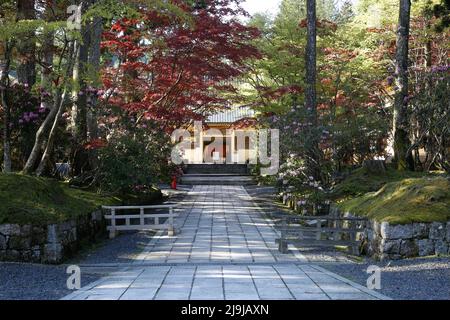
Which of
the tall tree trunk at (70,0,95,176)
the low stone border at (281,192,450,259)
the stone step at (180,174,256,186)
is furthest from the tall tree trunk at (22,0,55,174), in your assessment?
the stone step at (180,174,256,186)

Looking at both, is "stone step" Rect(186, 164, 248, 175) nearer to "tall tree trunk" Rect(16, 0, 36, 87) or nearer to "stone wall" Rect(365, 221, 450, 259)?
"tall tree trunk" Rect(16, 0, 36, 87)

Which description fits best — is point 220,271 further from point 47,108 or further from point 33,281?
point 47,108

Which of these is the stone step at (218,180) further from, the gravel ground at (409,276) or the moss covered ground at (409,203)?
the gravel ground at (409,276)

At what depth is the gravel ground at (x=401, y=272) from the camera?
18.0ft

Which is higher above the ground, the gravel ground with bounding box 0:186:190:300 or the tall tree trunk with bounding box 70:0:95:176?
the tall tree trunk with bounding box 70:0:95:176

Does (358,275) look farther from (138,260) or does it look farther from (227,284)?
(138,260)

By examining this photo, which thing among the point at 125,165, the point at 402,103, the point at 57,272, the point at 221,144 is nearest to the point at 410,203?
the point at 57,272

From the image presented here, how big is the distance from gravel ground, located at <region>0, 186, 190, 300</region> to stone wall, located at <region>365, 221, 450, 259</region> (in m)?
3.88

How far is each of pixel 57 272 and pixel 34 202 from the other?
1.72 meters

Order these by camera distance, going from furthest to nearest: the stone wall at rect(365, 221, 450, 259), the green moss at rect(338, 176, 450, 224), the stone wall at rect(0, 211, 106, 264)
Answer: the green moss at rect(338, 176, 450, 224)
the stone wall at rect(365, 221, 450, 259)
the stone wall at rect(0, 211, 106, 264)

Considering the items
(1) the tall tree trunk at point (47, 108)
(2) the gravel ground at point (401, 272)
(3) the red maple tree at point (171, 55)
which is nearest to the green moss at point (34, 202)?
(1) the tall tree trunk at point (47, 108)

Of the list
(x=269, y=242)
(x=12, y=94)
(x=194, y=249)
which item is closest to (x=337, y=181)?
(x=269, y=242)

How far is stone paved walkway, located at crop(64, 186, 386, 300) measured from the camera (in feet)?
17.1

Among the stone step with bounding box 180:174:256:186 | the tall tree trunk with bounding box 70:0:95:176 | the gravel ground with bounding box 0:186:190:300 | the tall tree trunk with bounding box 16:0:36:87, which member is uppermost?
the tall tree trunk with bounding box 16:0:36:87
